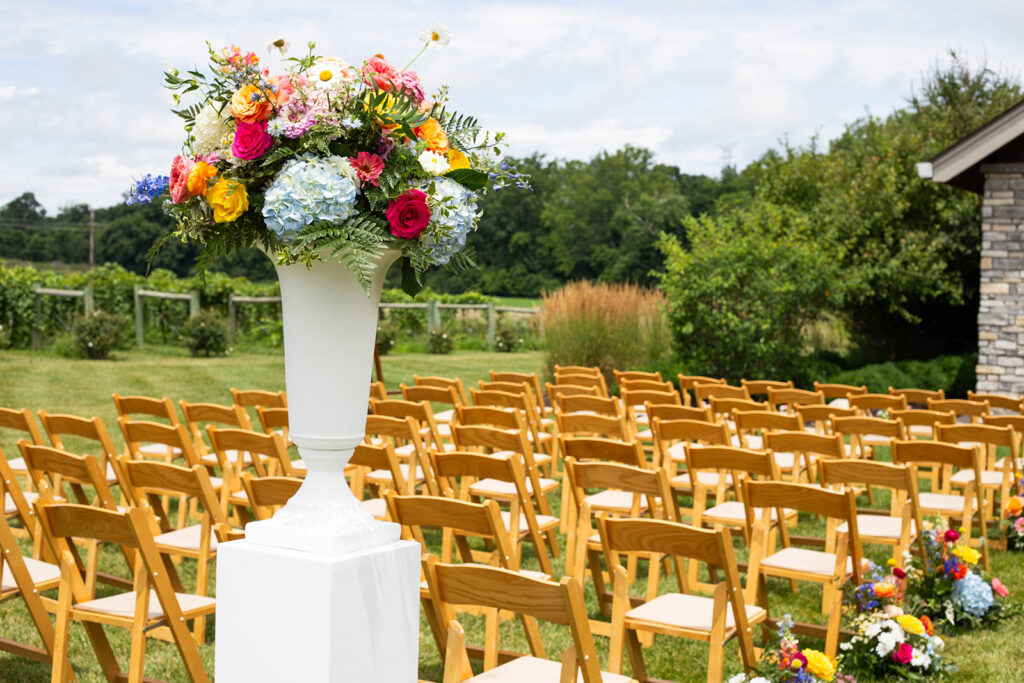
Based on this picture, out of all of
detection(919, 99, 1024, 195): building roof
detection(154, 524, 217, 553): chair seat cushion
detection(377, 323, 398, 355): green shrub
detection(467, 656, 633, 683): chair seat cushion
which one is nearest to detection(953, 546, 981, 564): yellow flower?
detection(467, 656, 633, 683): chair seat cushion

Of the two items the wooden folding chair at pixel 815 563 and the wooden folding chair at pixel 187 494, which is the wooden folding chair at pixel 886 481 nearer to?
the wooden folding chair at pixel 815 563

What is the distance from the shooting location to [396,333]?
21.7m

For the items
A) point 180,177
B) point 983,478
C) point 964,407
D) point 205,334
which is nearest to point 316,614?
point 180,177

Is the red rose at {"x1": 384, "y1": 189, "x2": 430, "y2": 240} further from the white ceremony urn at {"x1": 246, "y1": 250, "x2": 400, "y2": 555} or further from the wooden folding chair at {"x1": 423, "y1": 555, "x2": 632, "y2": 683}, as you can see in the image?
the wooden folding chair at {"x1": 423, "y1": 555, "x2": 632, "y2": 683}

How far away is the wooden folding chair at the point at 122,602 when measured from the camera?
3.29 metres

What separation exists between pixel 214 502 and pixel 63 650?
812 millimetres

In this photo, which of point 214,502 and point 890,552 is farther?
point 890,552

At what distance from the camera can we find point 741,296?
46.3 ft

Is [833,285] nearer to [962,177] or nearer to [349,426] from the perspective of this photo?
[962,177]

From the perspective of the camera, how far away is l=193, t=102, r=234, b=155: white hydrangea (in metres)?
2.40

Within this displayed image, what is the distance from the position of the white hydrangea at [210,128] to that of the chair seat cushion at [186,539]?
2617 mm

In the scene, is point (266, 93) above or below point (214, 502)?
above

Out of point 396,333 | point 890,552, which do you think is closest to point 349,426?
point 890,552

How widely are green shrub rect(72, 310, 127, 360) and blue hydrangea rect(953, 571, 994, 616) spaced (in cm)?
1537
